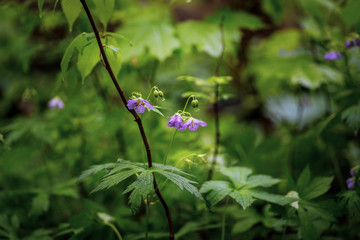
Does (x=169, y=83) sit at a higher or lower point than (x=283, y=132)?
higher

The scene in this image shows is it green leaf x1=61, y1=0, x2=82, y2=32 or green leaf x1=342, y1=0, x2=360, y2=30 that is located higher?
green leaf x1=342, y1=0, x2=360, y2=30

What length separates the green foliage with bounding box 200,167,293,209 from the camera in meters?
0.94

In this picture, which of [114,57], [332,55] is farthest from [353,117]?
[114,57]

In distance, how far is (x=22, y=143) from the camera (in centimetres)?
177

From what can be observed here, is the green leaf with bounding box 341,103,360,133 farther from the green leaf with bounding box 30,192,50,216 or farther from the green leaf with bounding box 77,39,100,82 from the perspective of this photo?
the green leaf with bounding box 30,192,50,216

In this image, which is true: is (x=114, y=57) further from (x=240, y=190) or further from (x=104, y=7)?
(x=240, y=190)

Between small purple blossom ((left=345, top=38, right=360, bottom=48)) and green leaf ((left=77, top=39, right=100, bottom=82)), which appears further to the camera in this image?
small purple blossom ((left=345, top=38, right=360, bottom=48))

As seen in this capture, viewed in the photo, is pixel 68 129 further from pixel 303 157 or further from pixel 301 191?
pixel 303 157

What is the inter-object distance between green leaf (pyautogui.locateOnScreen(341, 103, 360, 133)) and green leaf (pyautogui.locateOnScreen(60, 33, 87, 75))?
1124mm

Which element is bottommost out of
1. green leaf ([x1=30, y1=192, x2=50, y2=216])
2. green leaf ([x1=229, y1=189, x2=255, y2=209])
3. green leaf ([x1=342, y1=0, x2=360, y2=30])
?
green leaf ([x1=30, y1=192, x2=50, y2=216])

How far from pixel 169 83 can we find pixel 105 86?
1.85 feet

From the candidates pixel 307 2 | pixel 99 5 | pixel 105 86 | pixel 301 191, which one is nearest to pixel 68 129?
pixel 105 86

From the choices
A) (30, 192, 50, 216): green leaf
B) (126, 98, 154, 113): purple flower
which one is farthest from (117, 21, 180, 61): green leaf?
(30, 192, 50, 216): green leaf

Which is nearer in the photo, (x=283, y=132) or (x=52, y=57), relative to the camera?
(x=52, y=57)
